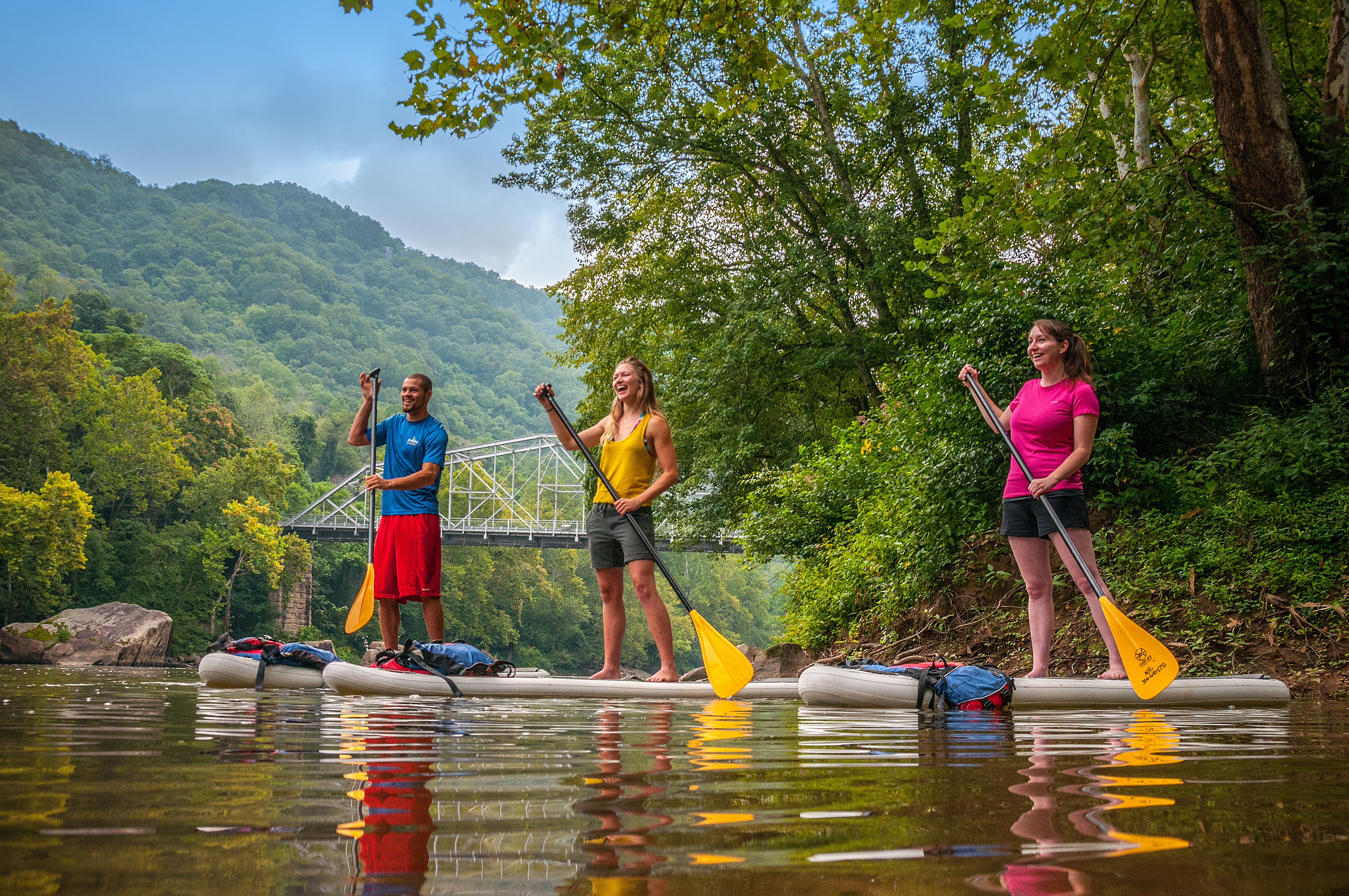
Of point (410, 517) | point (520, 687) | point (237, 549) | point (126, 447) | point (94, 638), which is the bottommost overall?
point (94, 638)

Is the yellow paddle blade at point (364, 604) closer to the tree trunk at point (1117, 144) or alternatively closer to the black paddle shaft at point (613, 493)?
the black paddle shaft at point (613, 493)

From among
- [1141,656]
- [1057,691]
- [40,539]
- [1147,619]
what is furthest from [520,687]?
[40,539]

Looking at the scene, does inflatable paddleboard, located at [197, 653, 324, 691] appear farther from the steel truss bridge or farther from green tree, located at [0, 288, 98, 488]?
green tree, located at [0, 288, 98, 488]

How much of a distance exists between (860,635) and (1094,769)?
21.4 ft

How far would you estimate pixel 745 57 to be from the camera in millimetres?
7434

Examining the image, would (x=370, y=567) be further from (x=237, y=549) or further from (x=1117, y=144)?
(x=237, y=549)

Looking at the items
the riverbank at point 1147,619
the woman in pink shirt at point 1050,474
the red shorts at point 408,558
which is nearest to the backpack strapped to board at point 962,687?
the woman in pink shirt at point 1050,474

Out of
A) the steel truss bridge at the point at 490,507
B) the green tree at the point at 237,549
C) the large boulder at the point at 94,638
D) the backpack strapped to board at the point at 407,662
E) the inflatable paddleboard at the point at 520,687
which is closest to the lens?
the inflatable paddleboard at the point at 520,687

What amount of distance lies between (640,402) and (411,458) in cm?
139

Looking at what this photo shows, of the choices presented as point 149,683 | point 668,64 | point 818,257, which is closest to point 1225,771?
point 149,683

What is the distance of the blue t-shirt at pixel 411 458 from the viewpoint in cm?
570

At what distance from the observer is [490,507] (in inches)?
3093

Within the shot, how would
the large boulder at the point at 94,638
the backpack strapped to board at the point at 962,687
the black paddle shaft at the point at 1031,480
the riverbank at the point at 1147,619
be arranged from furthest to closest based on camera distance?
the large boulder at the point at 94,638, the riverbank at the point at 1147,619, the black paddle shaft at the point at 1031,480, the backpack strapped to board at the point at 962,687

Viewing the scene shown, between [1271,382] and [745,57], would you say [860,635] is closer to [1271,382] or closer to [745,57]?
[1271,382]
